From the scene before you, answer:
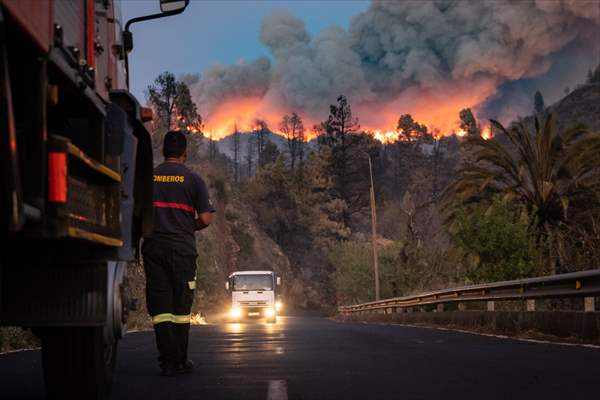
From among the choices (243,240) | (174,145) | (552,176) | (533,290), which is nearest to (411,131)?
(243,240)

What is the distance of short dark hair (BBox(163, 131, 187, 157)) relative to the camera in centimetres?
768

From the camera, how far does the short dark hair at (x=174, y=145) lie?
7.68 metres

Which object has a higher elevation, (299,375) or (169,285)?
(169,285)

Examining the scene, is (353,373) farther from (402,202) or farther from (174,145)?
(402,202)

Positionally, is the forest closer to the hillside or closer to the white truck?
the hillside

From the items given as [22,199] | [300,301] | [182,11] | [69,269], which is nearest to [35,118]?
[22,199]

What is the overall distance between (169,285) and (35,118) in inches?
153

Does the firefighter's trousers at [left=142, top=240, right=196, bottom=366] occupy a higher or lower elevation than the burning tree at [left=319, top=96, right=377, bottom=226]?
lower

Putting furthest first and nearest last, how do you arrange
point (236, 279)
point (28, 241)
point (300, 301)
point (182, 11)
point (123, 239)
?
point (300, 301), point (236, 279), point (182, 11), point (123, 239), point (28, 241)

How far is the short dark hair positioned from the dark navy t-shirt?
0.10 meters

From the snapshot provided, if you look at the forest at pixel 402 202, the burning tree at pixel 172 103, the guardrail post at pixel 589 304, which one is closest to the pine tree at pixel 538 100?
the forest at pixel 402 202

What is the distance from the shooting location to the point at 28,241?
12.9ft

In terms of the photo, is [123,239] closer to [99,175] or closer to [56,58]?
[99,175]

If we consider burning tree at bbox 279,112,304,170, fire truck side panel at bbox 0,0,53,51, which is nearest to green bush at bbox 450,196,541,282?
fire truck side panel at bbox 0,0,53,51
